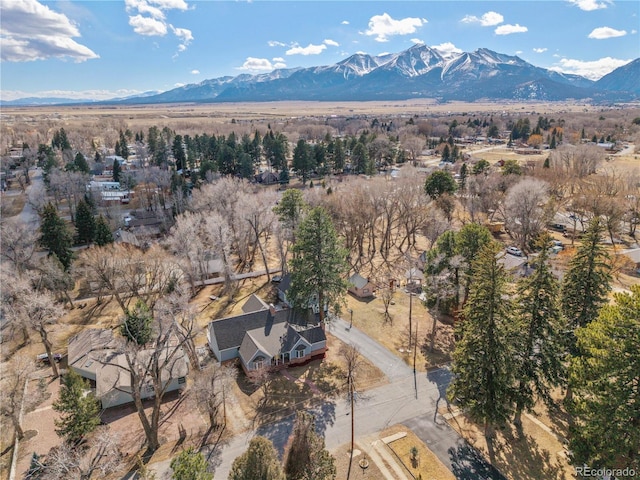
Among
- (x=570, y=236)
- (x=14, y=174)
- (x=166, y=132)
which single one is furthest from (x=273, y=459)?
(x=166, y=132)

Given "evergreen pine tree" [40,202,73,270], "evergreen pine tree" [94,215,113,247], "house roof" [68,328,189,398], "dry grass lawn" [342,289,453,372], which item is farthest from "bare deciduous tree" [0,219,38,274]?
"dry grass lawn" [342,289,453,372]

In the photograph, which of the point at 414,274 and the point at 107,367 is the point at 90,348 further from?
the point at 414,274

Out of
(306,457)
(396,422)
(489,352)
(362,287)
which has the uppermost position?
(489,352)

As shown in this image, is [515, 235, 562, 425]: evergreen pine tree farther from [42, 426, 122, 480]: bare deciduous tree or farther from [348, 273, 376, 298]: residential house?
[42, 426, 122, 480]: bare deciduous tree

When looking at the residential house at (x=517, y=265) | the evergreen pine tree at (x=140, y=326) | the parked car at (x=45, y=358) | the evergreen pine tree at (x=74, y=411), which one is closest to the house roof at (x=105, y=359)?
the evergreen pine tree at (x=140, y=326)

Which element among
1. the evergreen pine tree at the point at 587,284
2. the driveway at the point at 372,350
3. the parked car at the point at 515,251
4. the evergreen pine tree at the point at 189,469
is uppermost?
the evergreen pine tree at the point at 587,284

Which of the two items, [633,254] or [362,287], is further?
[633,254]

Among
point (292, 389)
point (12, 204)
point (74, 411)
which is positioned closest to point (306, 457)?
point (292, 389)

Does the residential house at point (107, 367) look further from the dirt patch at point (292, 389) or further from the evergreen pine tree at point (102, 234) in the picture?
the evergreen pine tree at point (102, 234)
